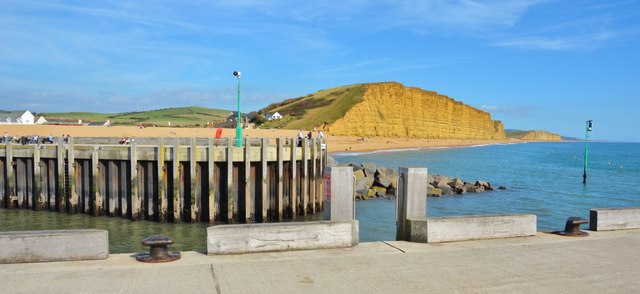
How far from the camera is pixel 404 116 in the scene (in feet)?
449

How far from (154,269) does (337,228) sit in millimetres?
2841

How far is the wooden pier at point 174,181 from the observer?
17.6 meters

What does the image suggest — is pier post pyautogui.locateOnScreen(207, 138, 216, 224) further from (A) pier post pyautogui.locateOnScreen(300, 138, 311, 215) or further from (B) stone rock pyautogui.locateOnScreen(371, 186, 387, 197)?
(B) stone rock pyautogui.locateOnScreen(371, 186, 387, 197)

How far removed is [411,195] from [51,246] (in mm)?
5538

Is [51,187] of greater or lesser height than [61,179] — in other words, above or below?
below

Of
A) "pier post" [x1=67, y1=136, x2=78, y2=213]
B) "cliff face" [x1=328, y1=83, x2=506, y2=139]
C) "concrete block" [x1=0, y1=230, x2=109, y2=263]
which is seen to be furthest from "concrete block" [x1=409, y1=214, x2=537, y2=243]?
"cliff face" [x1=328, y1=83, x2=506, y2=139]

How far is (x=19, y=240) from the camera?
6848 millimetres

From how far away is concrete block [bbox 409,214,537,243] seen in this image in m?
8.60

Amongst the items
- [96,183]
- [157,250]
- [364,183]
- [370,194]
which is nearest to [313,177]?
[370,194]

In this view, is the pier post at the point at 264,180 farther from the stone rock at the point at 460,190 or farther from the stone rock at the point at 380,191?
the stone rock at the point at 460,190

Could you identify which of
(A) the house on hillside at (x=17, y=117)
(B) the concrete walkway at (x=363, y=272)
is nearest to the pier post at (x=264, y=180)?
(B) the concrete walkway at (x=363, y=272)

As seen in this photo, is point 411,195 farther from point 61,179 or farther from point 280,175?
point 61,179

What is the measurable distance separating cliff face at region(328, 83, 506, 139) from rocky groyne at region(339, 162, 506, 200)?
79198 millimetres

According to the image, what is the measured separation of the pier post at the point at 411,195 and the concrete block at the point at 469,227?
7.0 inches
